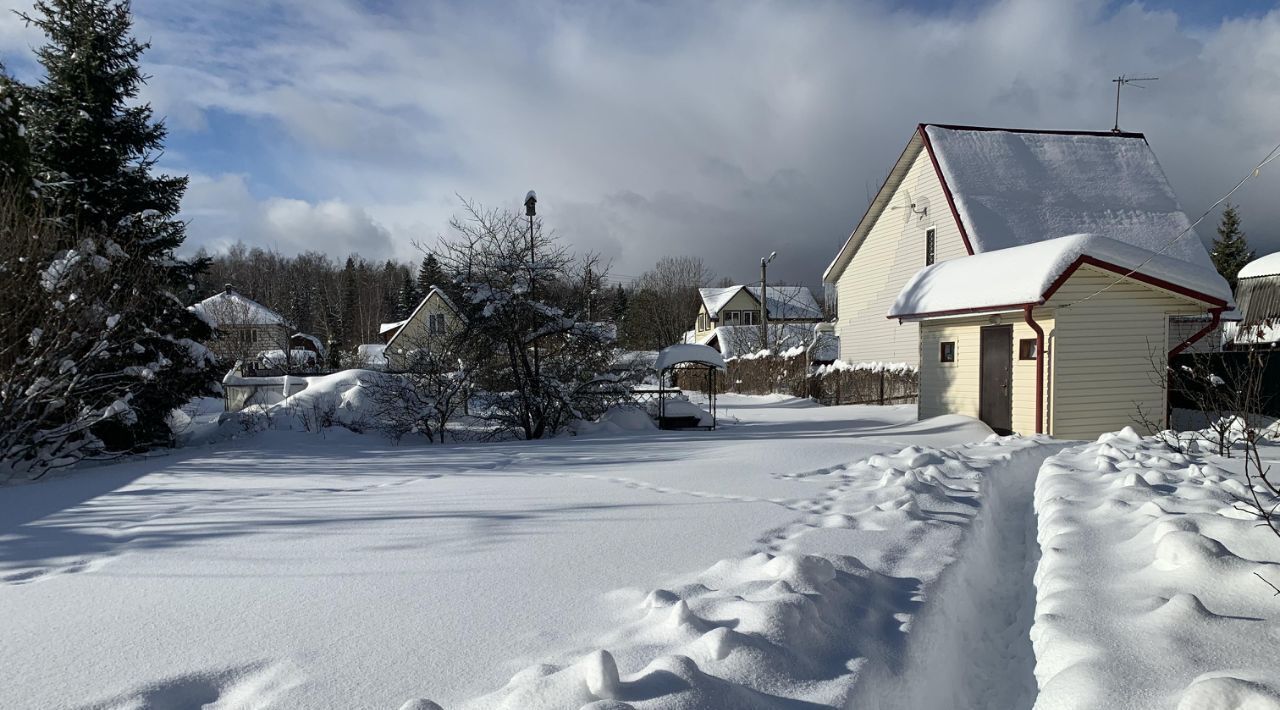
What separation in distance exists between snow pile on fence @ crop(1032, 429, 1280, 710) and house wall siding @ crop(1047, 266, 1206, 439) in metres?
6.48

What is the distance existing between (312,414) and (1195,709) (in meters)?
15.0

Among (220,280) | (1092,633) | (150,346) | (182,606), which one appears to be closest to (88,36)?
(150,346)

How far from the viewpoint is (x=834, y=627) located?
11.2 feet

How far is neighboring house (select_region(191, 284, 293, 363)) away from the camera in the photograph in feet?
105

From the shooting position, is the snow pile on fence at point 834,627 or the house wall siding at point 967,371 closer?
the snow pile on fence at point 834,627

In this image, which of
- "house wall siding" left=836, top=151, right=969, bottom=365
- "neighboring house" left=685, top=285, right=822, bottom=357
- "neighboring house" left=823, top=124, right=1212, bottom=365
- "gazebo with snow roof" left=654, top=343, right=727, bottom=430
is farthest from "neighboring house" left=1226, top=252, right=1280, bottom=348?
"neighboring house" left=685, top=285, right=822, bottom=357

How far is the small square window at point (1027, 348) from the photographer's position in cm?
1253

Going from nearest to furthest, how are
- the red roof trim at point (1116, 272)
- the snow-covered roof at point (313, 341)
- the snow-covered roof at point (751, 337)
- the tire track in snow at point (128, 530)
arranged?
the tire track in snow at point (128, 530)
the red roof trim at point (1116, 272)
the snow-covered roof at point (751, 337)
the snow-covered roof at point (313, 341)

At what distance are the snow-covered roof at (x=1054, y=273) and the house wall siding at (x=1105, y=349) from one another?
1.04ft

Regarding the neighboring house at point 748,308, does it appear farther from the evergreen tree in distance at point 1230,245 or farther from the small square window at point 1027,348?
the small square window at point 1027,348

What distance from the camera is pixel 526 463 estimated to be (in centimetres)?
902

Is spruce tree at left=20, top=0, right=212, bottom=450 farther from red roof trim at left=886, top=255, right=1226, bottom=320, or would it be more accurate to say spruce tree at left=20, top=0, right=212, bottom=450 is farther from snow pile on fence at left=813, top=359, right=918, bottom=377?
snow pile on fence at left=813, top=359, right=918, bottom=377

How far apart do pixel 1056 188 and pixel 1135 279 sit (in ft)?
33.2

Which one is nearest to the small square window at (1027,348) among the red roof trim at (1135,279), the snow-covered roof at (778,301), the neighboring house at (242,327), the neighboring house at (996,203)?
the red roof trim at (1135,279)
